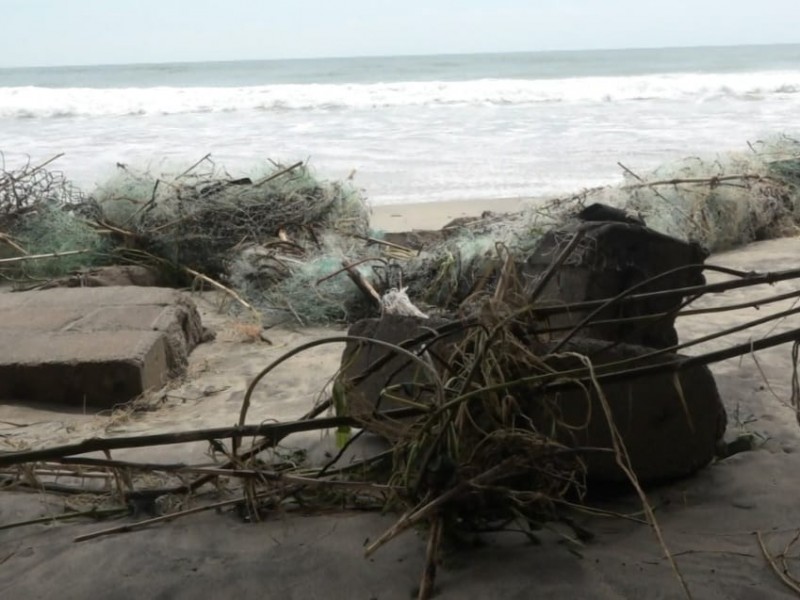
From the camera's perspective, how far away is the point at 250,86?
85.8 feet

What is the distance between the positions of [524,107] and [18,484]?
1834cm

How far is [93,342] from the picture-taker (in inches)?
156

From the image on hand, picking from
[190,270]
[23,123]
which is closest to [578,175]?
[190,270]

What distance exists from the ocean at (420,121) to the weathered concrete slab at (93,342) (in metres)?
2.68

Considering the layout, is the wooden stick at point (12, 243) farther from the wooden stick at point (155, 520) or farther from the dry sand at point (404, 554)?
the wooden stick at point (155, 520)

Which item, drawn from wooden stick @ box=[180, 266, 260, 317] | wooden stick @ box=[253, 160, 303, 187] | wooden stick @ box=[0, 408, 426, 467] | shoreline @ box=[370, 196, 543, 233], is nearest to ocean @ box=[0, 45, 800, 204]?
shoreline @ box=[370, 196, 543, 233]

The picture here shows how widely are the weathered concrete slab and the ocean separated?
106 inches

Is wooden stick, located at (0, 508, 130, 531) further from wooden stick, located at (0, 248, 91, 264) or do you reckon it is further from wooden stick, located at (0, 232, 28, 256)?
wooden stick, located at (0, 232, 28, 256)

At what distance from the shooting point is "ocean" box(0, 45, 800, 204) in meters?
11.1

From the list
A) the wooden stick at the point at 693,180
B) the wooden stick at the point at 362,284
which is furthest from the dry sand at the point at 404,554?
the wooden stick at the point at 693,180

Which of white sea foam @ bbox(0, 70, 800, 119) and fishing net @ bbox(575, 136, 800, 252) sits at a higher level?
white sea foam @ bbox(0, 70, 800, 119)

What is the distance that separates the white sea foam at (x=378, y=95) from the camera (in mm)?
20891

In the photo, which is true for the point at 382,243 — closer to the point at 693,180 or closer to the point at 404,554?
the point at 693,180

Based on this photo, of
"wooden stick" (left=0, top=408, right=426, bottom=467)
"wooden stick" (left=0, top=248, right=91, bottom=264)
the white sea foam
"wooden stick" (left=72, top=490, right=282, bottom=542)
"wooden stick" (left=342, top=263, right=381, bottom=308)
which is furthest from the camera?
the white sea foam
